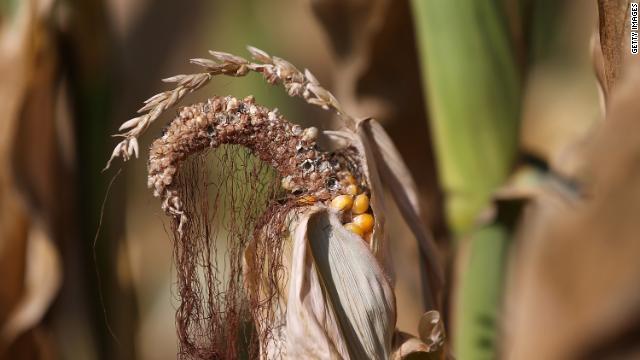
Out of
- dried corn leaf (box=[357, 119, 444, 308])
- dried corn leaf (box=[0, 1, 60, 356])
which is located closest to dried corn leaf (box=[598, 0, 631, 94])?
dried corn leaf (box=[357, 119, 444, 308])

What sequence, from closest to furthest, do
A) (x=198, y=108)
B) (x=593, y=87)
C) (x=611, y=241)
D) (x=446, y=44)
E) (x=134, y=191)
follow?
(x=611, y=241), (x=198, y=108), (x=446, y=44), (x=593, y=87), (x=134, y=191)

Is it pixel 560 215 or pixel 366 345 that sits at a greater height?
pixel 560 215

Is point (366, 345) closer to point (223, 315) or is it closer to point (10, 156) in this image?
point (223, 315)

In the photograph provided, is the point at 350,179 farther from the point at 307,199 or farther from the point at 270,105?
the point at 270,105

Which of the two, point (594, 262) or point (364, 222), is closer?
point (594, 262)

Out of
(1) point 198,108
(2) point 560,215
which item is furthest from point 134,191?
(2) point 560,215

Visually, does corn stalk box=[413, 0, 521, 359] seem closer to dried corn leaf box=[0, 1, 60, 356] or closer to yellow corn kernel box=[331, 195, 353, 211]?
yellow corn kernel box=[331, 195, 353, 211]

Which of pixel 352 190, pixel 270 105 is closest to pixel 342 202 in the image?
pixel 352 190
